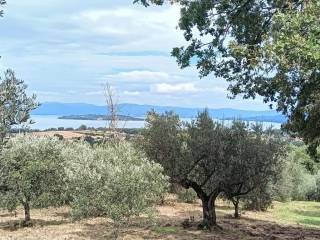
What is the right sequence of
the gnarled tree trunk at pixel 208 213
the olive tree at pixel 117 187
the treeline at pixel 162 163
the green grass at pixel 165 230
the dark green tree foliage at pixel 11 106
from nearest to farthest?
the dark green tree foliage at pixel 11 106 → the olive tree at pixel 117 187 → the treeline at pixel 162 163 → the green grass at pixel 165 230 → the gnarled tree trunk at pixel 208 213

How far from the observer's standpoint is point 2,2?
934 cm

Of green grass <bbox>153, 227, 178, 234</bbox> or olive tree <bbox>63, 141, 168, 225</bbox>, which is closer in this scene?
olive tree <bbox>63, 141, 168, 225</bbox>

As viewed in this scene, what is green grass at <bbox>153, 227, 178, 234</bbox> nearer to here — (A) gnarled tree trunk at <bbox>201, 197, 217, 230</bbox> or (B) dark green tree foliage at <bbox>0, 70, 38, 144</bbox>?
(A) gnarled tree trunk at <bbox>201, 197, 217, 230</bbox>

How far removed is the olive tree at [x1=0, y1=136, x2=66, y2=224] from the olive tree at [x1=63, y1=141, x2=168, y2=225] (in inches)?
233

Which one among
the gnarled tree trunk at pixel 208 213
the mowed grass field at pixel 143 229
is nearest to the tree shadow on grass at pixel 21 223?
the mowed grass field at pixel 143 229

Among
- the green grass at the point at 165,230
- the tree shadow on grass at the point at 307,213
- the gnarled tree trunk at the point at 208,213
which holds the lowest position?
the tree shadow on grass at the point at 307,213

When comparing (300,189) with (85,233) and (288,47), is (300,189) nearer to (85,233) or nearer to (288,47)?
(85,233)

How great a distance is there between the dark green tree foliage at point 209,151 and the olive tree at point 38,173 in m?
6.20

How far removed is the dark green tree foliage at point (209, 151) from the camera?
2764cm

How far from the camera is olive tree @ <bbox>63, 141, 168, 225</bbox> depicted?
22.1 metres

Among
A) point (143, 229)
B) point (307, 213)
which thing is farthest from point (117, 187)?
point (307, 213)

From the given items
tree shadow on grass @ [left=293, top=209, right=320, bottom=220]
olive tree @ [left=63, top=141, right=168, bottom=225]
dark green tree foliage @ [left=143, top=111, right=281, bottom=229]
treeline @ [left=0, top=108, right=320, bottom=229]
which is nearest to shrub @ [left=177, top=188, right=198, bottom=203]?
tree shadow on grass @ [left=293, top=209, right=320, bottom=220]

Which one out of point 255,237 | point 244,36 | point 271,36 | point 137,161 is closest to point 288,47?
point 271,36

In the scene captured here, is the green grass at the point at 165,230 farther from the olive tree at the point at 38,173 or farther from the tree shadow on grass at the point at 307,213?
the tree shadow on grass at the point at 307,213
